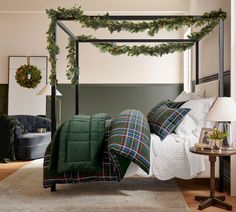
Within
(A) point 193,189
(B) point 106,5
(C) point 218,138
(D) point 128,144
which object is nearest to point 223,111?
(C) point 218,138

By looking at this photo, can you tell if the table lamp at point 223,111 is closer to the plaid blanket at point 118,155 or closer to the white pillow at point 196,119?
the plaid blanket at point 118,155

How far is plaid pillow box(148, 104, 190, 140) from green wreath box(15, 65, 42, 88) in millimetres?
4282

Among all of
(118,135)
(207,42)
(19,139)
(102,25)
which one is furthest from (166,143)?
(19,139)

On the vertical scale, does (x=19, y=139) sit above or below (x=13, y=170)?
above

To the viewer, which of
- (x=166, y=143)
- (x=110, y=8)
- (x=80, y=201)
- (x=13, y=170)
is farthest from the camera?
(x=110, y=8)

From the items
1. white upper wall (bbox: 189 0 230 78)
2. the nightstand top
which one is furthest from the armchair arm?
the nightstand top

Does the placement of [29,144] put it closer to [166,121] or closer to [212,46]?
[166,121]

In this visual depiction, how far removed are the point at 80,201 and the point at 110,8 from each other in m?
5.29

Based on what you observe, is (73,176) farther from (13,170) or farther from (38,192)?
(13,170)

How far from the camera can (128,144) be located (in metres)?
3.60

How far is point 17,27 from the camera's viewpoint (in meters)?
8.17

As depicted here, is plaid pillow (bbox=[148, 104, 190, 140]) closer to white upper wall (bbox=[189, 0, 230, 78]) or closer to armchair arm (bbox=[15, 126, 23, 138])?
white upper wall (bbox=[189, 0, 230, 78])

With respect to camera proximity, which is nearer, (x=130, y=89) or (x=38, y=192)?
(x=38, y=192)

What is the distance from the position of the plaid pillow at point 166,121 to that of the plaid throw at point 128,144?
265 mm
